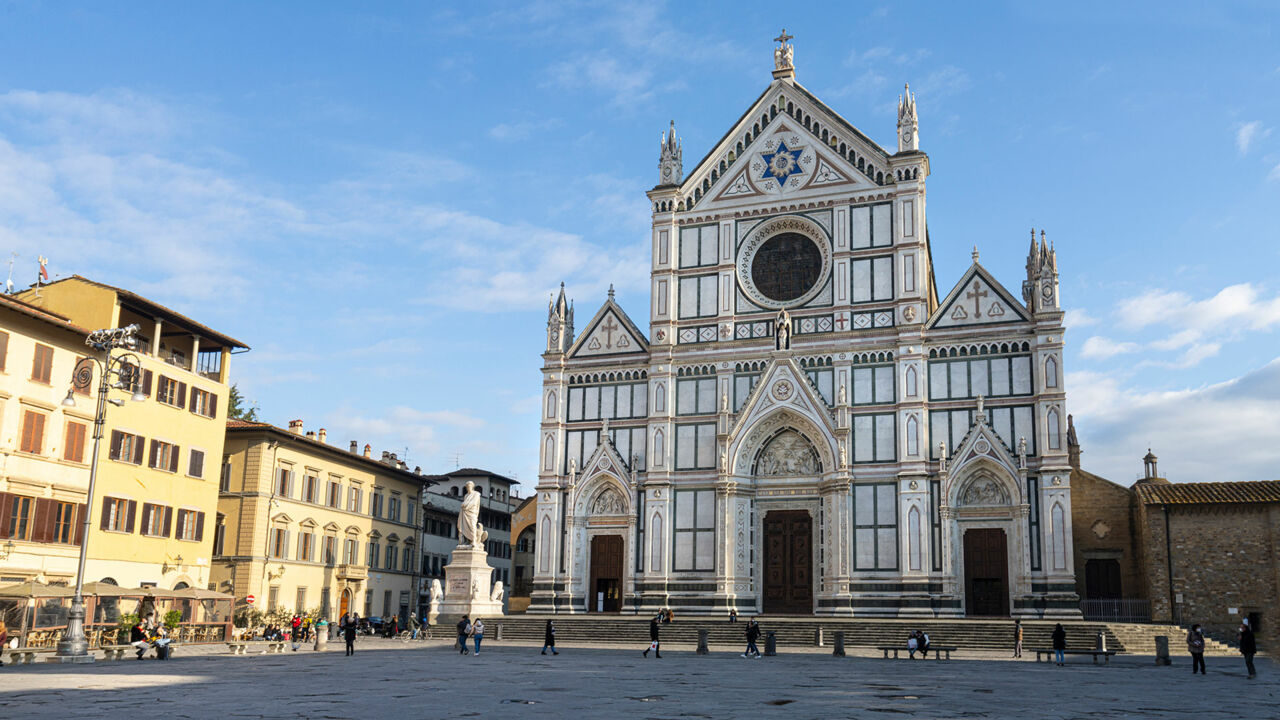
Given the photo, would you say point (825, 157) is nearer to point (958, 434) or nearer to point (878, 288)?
point (878, 288)

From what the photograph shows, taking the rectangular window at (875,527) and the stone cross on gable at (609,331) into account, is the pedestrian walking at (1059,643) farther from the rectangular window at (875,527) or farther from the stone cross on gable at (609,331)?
the stone cross on gable at (609,331)

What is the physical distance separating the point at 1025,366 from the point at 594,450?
16.8 metres

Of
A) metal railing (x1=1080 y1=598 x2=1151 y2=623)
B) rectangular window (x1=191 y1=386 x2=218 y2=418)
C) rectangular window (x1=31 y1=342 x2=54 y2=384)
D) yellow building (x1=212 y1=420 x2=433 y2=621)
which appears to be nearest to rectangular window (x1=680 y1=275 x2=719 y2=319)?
yellow building (x1=212 y1=420 x2=433 y2=621)

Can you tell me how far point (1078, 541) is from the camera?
3934 cm

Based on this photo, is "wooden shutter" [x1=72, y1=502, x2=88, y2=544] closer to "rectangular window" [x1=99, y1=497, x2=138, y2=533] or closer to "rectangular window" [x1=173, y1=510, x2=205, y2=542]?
"rectangular window" [x1=99, y1=497, x2=138, y2=533]

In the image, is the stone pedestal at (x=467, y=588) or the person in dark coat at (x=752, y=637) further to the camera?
the stone pedestal at (x=467, y=588)

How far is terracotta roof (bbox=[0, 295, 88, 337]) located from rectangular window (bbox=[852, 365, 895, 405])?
2674cm

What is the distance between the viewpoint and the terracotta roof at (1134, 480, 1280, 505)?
35750 mm

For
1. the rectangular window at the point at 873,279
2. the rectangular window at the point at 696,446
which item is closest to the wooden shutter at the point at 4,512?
the rectangular window at the point at 696,446

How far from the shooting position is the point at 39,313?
3309 centimetres

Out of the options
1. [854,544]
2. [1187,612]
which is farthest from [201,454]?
[1187,612]

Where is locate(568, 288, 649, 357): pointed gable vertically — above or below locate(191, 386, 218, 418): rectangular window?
above

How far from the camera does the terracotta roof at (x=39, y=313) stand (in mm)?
31922

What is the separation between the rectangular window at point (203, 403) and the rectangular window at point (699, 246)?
19.3m
